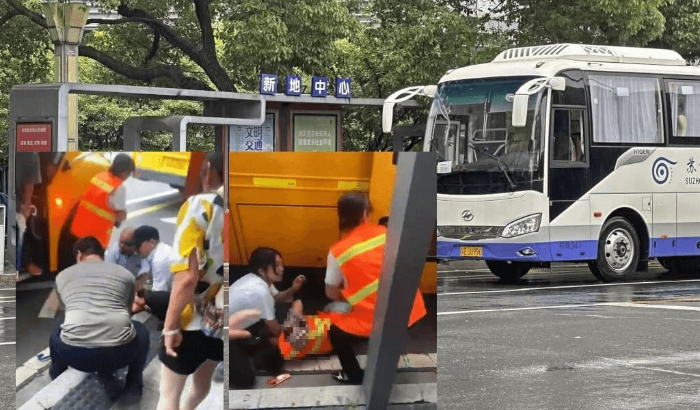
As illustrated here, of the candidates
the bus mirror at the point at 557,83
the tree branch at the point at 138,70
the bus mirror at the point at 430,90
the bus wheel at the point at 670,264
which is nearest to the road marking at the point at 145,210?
the bus mirror at the point at 557,83

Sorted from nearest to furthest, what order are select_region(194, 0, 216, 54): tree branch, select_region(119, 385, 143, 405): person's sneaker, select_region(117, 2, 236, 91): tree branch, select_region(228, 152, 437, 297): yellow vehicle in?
select_region(119, 385, 143, 405): person's sneaker → select_region(228, 152, 437, 297): yellow vehicle → select_region(194, 0, 216, 54): tree branch → select_region(117, 2, 236, 91): tree branch

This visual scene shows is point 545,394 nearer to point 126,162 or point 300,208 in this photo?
point 300,208

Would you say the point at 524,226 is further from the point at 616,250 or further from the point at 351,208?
the point at 351,208

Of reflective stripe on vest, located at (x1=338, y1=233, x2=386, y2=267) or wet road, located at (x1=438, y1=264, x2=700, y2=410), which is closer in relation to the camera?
reflective stripe on vest, located at (x1=338, y1=233, x2=386, y2=267)

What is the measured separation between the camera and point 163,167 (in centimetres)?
512

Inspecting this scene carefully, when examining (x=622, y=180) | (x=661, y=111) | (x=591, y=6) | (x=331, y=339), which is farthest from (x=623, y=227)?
(x=331, y=339)

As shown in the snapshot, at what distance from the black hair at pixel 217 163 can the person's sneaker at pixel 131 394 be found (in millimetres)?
900

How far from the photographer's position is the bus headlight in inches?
723

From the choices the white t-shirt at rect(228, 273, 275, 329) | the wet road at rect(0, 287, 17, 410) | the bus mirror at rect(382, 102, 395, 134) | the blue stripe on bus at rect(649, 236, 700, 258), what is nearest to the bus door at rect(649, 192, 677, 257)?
the blue stripe on bus at rect(649, 236, 700, 258)

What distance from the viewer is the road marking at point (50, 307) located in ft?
16.5

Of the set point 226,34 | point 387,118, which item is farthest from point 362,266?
point 226,34

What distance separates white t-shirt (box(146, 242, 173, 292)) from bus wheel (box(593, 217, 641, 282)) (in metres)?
14.7

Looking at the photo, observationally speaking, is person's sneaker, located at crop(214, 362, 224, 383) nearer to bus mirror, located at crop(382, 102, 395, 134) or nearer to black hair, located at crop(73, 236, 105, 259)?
black hair, located at crop(73, 236, 105, 259)

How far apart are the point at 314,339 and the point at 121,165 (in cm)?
113
